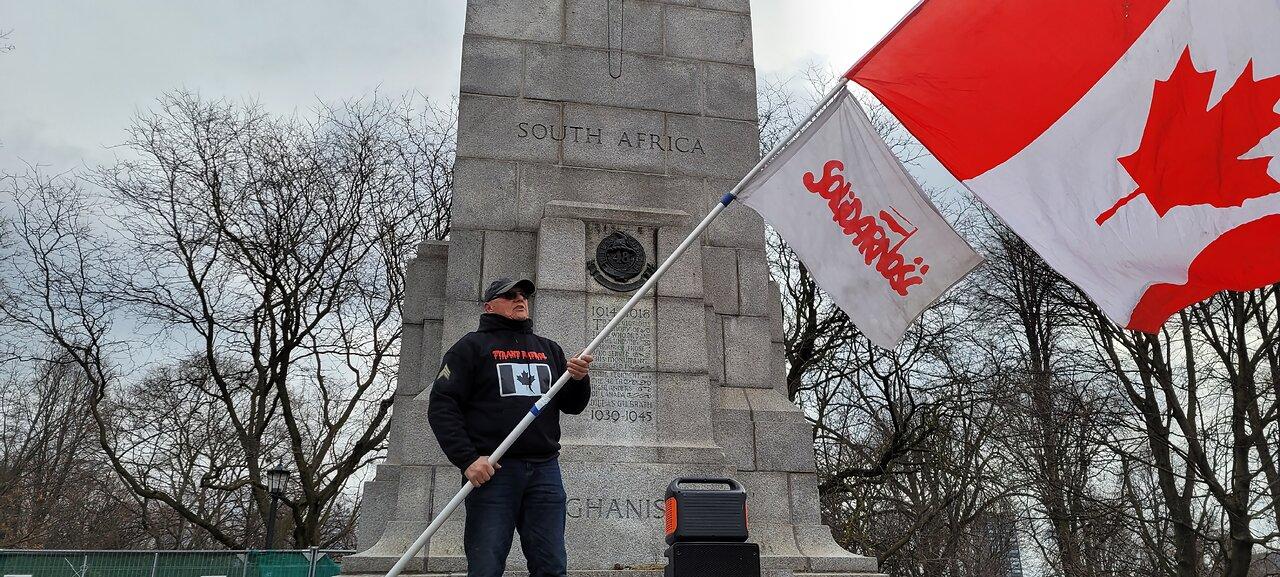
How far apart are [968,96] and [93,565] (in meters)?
12.1

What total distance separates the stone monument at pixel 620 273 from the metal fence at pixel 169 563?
5.97 m

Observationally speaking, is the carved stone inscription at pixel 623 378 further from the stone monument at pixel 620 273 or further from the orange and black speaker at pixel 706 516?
the orange and black speaker at pixel 706 516

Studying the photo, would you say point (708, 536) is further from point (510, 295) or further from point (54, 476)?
point (54, 476)

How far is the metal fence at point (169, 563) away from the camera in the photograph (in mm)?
12234

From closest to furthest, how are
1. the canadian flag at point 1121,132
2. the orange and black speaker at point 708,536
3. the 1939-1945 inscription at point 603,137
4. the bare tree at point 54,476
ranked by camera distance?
the orange and black speaker at point 708,536
the canadian flag at point 1121,132
the 1939-1945 inscription at point 603,137
the bare tree at point 54,476

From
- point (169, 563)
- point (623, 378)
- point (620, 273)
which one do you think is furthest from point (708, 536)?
point (169, 563)

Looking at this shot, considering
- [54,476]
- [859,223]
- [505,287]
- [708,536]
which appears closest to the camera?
[708,536]

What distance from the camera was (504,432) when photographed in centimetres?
→ 525

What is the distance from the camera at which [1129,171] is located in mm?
5387

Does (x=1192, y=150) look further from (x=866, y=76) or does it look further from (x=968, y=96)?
(x=866, y=76)

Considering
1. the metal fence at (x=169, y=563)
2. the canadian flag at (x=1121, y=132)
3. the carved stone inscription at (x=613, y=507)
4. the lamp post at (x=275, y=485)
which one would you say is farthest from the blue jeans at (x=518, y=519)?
the lamp post at (x=275, y=485)

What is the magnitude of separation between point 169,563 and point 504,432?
10.3 meters

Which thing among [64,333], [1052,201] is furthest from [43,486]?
[1052,201]

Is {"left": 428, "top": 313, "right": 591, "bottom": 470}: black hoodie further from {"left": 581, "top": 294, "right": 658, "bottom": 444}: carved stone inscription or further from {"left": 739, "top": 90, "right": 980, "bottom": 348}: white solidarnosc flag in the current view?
{"left": 581, "top": 294, "right": 658, "bottom": 444}: carved stone inscription
